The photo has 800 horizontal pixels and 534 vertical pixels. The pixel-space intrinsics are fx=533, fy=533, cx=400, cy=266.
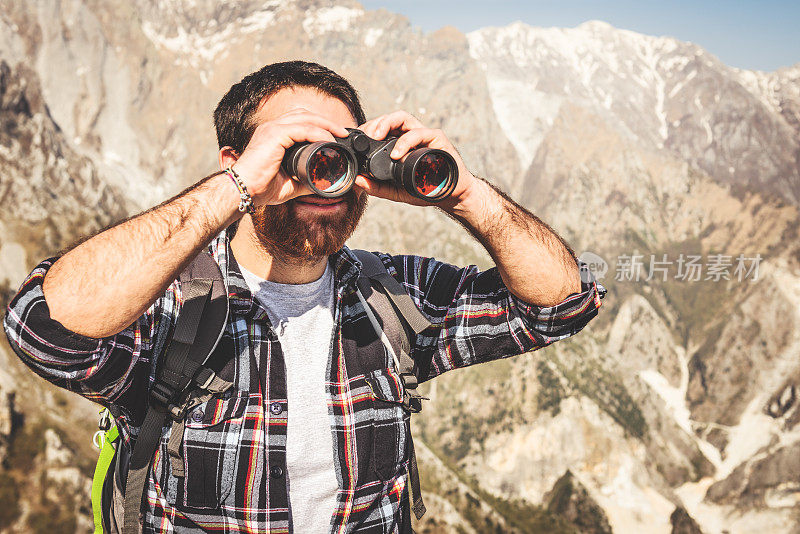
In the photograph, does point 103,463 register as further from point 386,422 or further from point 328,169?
point 328,169

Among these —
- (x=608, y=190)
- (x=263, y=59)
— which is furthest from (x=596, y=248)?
(x=263, y=59)

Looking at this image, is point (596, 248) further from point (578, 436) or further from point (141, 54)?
point (141, 54)

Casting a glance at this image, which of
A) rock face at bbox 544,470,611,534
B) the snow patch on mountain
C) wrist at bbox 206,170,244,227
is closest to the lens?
wrist at bbox 206,170,244,227

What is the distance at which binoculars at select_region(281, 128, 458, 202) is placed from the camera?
2.72m

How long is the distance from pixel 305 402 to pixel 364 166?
1386 mm

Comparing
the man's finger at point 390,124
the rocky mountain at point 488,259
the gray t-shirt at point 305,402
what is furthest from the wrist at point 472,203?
the rocky mountain at point 488,259

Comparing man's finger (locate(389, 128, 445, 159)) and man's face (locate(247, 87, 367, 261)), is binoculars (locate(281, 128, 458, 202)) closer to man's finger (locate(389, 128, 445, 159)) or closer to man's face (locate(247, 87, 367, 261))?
man's finger (locate(389, 128, 445, 159))

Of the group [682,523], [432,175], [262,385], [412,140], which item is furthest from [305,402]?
[682,523]

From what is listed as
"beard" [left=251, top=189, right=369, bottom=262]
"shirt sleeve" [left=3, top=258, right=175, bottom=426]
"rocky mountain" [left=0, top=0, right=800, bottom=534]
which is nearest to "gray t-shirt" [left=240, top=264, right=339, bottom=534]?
"beard" [left=251, top=189, right=369, bottom=262]

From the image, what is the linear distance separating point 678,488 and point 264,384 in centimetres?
9689

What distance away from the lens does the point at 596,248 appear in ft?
477

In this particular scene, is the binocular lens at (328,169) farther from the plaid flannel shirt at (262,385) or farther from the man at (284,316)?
the plaid flannel shirt at (262,385)

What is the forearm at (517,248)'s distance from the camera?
3209 mm

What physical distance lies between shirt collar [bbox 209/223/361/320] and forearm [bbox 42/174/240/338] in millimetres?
512
